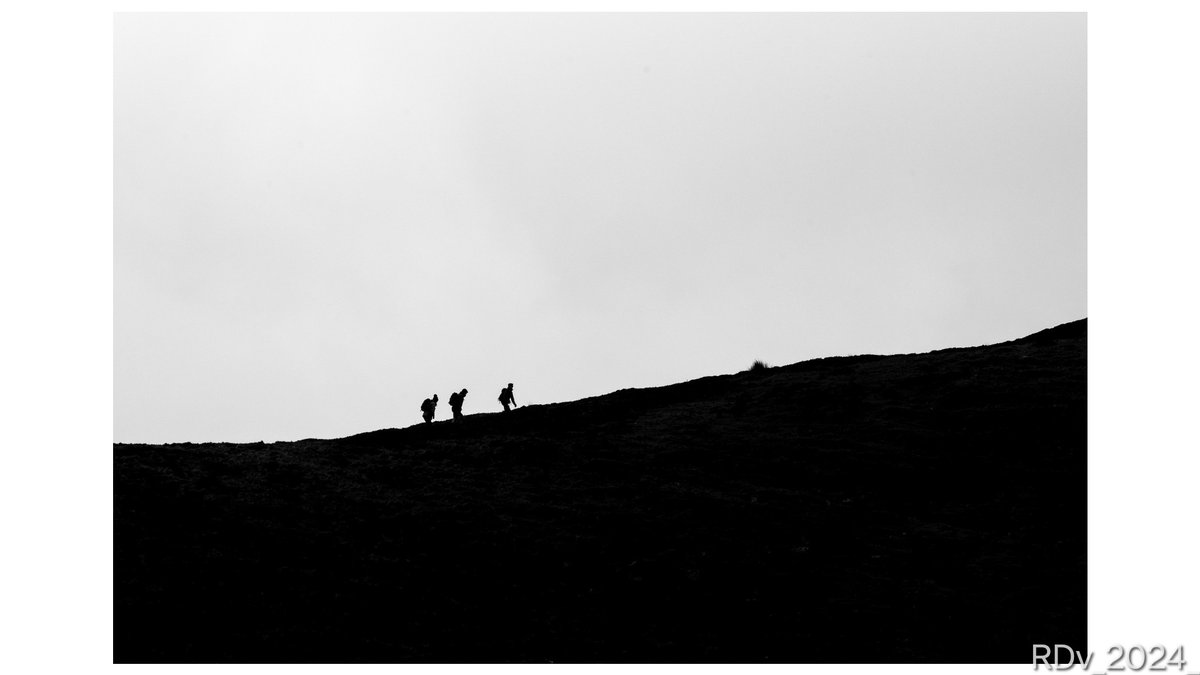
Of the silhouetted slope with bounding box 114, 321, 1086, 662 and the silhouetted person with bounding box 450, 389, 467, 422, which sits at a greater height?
the silhouetted person with bounding box 450, 389, 467, 422

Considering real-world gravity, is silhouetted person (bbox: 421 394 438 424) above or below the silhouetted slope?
above

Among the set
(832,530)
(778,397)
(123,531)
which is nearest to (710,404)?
(778,397)

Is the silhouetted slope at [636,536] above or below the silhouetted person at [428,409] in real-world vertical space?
below

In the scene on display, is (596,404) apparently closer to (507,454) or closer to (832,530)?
(507,454)

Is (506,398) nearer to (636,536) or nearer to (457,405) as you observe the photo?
(457,405)

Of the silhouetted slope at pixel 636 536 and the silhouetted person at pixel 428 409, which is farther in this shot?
the silhouetted person at pixel 428 409

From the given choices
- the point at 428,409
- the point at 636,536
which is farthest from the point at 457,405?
the point at 636,536

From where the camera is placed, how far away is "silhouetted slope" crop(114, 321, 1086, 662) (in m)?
23.9

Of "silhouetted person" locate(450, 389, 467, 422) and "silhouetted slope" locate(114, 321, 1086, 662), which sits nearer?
"silhouetted slope" locate(114, 321, 1086, 662)

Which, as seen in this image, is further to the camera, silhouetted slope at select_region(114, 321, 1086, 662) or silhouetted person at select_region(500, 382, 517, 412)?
silhouetted person at select_region(500, 382, 517, 412)

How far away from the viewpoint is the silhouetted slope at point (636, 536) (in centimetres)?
2386

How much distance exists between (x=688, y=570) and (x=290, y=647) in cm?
1061

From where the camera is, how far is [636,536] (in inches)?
1194

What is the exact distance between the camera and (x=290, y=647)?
22969 millimetres
